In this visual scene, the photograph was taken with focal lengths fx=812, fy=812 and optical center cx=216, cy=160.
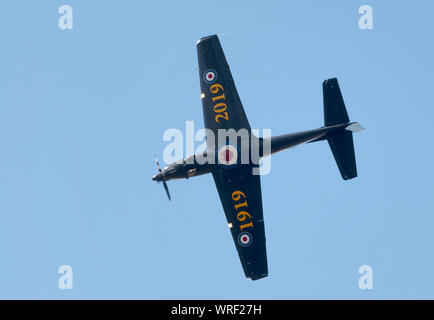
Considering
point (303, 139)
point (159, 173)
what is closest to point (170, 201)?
point (159, 173)

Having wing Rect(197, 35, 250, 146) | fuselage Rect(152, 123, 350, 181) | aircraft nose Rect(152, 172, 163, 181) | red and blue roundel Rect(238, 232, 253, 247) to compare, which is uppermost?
wing Rect(197, 35, 250, 146)

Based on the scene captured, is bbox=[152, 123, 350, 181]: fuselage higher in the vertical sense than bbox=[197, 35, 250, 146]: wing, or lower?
lower

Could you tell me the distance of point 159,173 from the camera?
1742 inches

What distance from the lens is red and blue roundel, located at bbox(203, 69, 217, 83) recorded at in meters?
44.9

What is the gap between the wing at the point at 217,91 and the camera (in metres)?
44.3

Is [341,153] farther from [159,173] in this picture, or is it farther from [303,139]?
[159,173]

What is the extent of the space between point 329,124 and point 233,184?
6166mm

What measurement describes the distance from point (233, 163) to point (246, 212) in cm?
280

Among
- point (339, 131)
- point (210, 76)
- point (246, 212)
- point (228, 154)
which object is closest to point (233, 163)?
Answer: point (228, 154)

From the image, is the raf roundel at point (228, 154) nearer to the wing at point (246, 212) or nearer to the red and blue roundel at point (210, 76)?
the wing at point (246, 212)

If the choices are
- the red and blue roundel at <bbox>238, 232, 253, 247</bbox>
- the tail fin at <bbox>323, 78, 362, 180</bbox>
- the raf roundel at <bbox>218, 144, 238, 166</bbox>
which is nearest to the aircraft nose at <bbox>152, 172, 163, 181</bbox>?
the raf roundel at <bbox>218, 144, 238, 166</bbox>

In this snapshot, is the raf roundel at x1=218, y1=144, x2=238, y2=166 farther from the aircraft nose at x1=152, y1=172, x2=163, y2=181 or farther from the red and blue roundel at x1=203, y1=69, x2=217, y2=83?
the red and blue roundel at x1=203, y1=69, x2=217, y2=83

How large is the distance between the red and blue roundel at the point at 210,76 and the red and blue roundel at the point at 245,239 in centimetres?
861

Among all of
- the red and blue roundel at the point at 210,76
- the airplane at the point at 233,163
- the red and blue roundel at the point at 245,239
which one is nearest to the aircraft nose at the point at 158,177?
the airplane at the point at 233,163
